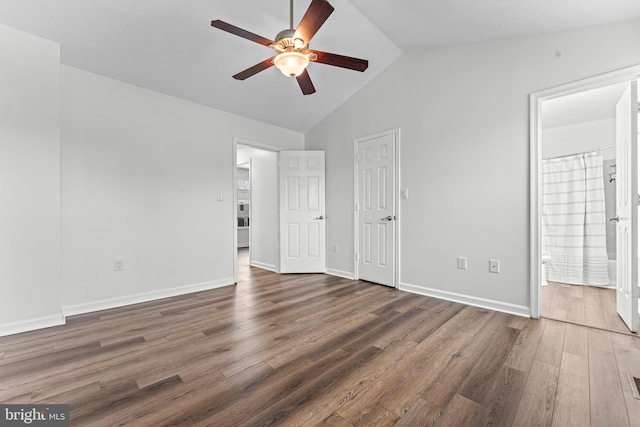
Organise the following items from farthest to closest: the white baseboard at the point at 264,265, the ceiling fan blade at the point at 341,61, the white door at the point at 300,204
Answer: the white baseboard at the point at 264,265 → the white door at the point at 300,204 → the ceiling fan blade at the point at 341,61

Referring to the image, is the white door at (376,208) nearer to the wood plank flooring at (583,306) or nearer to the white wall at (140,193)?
the wood plank flooring at (583,306)

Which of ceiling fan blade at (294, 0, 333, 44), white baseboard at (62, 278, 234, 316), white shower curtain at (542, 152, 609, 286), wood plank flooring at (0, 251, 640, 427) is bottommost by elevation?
wood plank flooring at (0, 251, 640, 427)

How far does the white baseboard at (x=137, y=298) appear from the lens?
2826 mm

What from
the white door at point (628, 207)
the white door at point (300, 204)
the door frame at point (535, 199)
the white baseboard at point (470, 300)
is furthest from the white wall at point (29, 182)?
the white door at point (628, 207)

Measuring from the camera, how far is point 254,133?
4.34 m

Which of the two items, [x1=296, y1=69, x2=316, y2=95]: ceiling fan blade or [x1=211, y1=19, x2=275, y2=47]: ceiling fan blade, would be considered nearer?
[x1=211, y1=19, x2=275, y2=47]: ceiling fan blade

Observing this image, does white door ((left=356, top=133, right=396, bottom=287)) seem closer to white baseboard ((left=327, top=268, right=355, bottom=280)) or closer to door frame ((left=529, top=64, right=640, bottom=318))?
white baseboard ((left=327, top=268, right=355, bottom=280))

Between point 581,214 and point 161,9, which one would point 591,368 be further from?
point 161,9

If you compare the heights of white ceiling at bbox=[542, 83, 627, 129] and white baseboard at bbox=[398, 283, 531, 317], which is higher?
white ceiling at bbox=[542, 83, 627, 129]

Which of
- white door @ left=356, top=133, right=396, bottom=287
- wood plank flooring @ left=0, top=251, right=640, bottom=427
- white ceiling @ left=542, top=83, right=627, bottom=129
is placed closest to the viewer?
wood plank flooring @ left=0, top=251, right=640, bottom=427

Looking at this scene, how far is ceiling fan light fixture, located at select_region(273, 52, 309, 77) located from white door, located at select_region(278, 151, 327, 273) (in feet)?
8.55

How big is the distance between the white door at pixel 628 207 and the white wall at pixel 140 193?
418 centimetres

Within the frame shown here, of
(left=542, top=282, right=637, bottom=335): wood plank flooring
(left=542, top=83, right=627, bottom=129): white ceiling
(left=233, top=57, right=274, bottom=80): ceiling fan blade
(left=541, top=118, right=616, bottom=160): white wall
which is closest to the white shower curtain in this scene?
(left=541, top=118, right=616, bottom=160): white wall

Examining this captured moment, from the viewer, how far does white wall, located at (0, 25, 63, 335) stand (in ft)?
7.79
